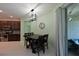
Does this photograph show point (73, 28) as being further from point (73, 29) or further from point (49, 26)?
point (49, 26)

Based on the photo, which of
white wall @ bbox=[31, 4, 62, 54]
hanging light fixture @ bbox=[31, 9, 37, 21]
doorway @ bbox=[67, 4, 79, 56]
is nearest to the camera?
doorway @ bbox=[67, 4, 79, 56]

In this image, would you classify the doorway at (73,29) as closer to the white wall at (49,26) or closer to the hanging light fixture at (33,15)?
the white wall at (49,26)

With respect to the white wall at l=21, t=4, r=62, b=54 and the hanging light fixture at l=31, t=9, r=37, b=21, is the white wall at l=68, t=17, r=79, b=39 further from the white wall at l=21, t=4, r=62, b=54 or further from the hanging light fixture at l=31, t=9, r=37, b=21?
the hanging light fixture at l=31, t=9, r=37, b=21

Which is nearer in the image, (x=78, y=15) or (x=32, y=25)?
(x=78, y=15)

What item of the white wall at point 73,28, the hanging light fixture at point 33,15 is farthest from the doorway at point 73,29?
the hanging light fixture at point 33,15

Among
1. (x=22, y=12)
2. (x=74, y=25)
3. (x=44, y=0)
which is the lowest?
(x=74, y=25)

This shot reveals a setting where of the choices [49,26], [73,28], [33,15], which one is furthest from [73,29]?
[33,15]

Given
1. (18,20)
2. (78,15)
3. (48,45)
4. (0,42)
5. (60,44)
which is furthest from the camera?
(0,42)

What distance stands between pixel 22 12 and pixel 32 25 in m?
0.64

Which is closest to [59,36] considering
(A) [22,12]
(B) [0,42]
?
(A) [22,12]

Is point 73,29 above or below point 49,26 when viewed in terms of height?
below

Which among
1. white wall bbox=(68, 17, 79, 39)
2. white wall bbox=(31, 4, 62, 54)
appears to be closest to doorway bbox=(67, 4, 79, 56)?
white wall bbox=(68, 17, 79, 39)

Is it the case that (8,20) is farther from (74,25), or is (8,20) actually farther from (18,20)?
(74,25)

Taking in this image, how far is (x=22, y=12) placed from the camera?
475 centimetres
